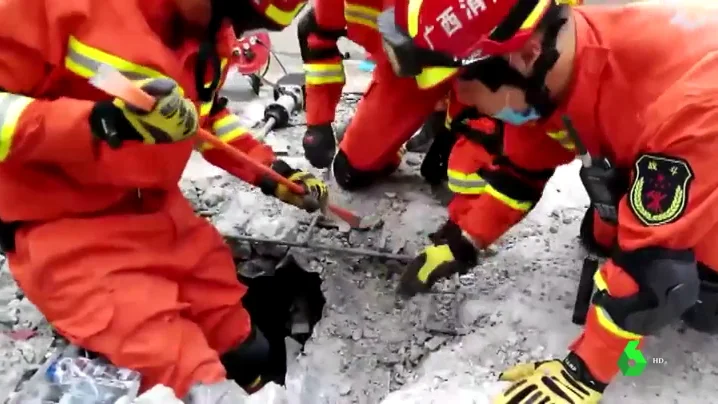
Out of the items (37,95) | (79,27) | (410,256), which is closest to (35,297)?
(37,95)

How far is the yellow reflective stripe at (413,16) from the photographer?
117cm

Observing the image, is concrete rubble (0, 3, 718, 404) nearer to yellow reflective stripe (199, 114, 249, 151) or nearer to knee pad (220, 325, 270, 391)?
knee pad (220, 325, 270, 391)

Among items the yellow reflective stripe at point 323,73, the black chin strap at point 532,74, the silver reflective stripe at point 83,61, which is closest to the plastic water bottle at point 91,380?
the silver reflective stripe at point 83,61

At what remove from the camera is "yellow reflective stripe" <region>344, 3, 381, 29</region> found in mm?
1928

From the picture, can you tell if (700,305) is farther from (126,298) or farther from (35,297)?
(35,297)

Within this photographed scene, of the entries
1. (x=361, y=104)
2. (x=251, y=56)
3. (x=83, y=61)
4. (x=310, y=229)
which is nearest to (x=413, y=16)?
(x=83, y=61)

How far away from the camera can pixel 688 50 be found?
4.12 ft

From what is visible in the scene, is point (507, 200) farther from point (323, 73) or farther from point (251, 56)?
point (251, 56)

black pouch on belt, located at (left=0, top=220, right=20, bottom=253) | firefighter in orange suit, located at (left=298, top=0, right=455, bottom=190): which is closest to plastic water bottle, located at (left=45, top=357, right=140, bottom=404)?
black pouch on belt, located at (left=0, top=220, right=20, bottom=253)

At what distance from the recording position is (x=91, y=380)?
1.27m

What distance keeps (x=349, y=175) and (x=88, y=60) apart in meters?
0.98

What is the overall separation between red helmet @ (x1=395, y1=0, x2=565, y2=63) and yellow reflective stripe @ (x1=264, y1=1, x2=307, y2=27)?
22 cm

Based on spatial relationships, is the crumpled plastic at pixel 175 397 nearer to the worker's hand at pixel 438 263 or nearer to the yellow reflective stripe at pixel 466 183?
the worker's hand at pixel 438 263

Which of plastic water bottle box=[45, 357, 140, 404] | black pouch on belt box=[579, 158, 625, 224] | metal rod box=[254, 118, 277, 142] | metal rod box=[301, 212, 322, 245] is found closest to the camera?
plastic water bottle box=[45, 357, 140, 404]
